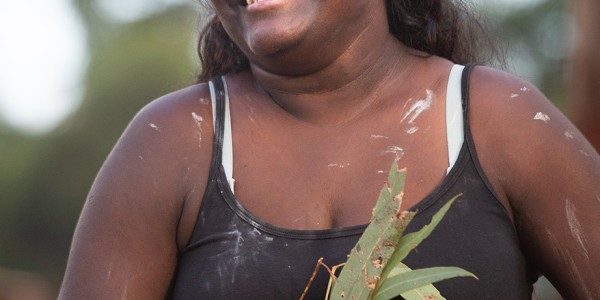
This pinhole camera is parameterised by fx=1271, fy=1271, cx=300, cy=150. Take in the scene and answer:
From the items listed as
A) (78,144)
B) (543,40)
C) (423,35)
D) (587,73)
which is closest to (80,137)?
(78,144)

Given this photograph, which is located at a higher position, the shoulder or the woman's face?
the woman's face

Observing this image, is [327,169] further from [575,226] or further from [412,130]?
[575,226]

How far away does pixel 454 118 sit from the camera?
9.37ft

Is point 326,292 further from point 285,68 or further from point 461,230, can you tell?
point 285,68

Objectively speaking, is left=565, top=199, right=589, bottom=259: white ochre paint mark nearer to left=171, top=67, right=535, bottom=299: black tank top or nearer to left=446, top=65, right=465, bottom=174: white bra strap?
left=171, top=67, right=535, bottom=299: black tank top

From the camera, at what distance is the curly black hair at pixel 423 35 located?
3.18 metres

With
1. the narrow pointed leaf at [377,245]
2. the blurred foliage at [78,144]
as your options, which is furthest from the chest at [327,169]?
the blurred foliage at [78,144]

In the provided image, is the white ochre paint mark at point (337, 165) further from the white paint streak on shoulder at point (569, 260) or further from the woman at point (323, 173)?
the white paint streak on shoulder at point (569, 260)

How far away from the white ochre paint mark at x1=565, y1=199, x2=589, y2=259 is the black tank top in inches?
4.9

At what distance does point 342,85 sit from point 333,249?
47 centimetres

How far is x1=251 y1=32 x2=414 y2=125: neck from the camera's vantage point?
118 inches

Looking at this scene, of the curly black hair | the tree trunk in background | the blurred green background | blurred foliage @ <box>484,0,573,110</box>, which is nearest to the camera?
the curly black hair

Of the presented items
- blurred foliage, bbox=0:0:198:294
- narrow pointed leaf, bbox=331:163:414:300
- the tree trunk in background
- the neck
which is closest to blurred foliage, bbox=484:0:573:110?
blurred foliage, bbox=0:0:198:294

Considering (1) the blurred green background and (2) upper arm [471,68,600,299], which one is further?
(1) the blurred green background
